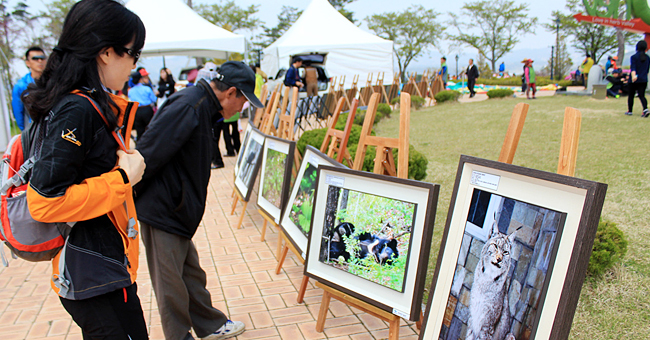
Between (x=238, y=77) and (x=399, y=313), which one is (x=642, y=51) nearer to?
(x=399, y=313)

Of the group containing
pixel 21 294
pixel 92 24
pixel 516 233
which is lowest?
pixel 21 294

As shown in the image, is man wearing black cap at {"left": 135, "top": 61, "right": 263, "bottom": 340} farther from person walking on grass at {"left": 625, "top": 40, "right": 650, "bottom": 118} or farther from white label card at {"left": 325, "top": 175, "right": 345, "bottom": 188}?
person walking on grass at {"left": 625, "top": 40, "right": 650, "bottom": 118}

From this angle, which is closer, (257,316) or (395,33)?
(257,316)

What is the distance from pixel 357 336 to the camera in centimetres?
295

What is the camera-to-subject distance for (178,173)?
240 centimetres

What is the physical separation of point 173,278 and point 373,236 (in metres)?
1.22

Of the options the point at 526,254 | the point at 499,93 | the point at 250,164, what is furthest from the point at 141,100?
the point at 499,93

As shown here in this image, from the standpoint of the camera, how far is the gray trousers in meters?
2.46

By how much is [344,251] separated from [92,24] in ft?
6.14

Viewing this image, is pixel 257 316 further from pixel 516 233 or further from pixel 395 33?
pixel 395 33

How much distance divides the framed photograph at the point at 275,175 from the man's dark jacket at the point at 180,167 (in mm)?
1576

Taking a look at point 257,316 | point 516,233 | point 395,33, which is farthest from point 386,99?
point 395,33

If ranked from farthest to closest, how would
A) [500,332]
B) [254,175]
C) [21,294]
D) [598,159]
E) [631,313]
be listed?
[598,159] → [254,175] → [21,294] → [631,313] → [500,332]

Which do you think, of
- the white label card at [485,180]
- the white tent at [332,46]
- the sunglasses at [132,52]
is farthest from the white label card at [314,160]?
the white tent at [332,46]
